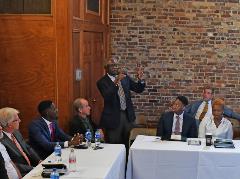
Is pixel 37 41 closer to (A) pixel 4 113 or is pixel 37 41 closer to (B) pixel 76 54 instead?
(B) pixel 76 54

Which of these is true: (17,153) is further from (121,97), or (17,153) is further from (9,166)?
(121,97)

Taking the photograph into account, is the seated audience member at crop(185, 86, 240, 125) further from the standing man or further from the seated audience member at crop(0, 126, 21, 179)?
the seated audience member at crop(0, 126, 21, 179)

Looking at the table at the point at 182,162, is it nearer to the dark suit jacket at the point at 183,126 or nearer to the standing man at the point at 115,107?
the dark suit jacket at the point at 183,126

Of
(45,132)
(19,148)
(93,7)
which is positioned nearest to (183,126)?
(45,132)

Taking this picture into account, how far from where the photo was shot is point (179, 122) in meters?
6.66

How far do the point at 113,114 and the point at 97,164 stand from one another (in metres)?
2.42

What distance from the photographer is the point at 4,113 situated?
511 cm

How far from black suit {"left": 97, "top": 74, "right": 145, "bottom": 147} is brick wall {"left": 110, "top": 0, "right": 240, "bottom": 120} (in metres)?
1.41

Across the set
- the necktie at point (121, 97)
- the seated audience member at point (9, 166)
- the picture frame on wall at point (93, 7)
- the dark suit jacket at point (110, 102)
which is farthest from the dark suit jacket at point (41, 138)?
the picture frame on wall at point (93, 7)

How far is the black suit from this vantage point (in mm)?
7227

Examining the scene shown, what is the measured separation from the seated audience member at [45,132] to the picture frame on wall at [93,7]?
2.24 meters

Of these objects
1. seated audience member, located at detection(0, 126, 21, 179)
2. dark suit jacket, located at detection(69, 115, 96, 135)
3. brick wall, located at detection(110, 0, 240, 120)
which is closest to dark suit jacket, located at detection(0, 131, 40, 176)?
seated audience member, located at detection(0, 126, 21, 179)

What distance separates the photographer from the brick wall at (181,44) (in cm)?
866

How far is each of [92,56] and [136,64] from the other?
1.19 metres
